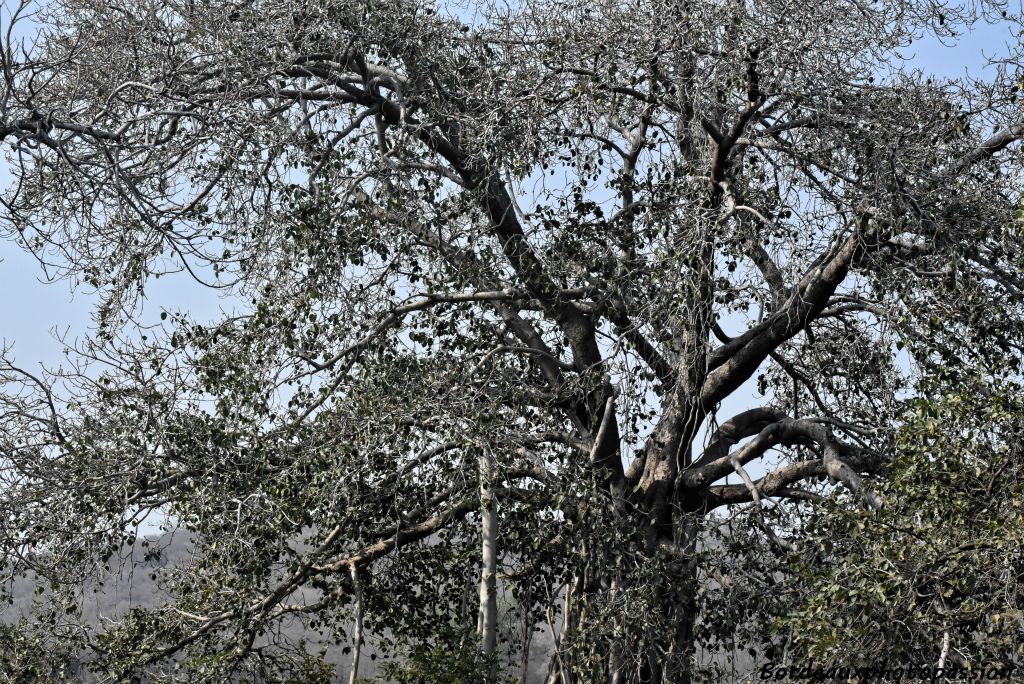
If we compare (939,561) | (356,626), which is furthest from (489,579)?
(939,561)

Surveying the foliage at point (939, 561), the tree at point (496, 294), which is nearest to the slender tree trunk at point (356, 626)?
the tree at point (496, 294)

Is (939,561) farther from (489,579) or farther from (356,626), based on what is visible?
(356,626)

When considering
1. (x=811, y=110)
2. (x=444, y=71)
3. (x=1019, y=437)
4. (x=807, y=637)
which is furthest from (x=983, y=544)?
(x=444, y=71)

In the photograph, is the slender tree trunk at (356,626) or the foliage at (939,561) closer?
the foliage at (939,561)

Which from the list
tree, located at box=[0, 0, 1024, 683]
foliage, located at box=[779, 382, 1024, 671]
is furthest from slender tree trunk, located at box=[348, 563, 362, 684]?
foliage, located at box=[779, 382, 1024, 671]

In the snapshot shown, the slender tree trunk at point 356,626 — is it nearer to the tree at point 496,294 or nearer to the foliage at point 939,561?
the tree at point 496,294

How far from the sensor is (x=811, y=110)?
11055 millimetres

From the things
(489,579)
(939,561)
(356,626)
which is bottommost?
(939,561)

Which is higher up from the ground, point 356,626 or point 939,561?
point 356,626

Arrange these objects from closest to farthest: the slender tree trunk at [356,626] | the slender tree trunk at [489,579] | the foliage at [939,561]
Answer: the foliage at [939,561] → the slender tree trunk at [356,626] → the slender tree trunk at [489,579]

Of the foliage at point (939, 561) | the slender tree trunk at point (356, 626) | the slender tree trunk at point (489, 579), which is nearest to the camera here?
the foliage at point (939, 561)

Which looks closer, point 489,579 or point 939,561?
point 939,561

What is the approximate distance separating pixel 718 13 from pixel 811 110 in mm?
1215

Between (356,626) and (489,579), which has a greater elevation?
(489,579)
